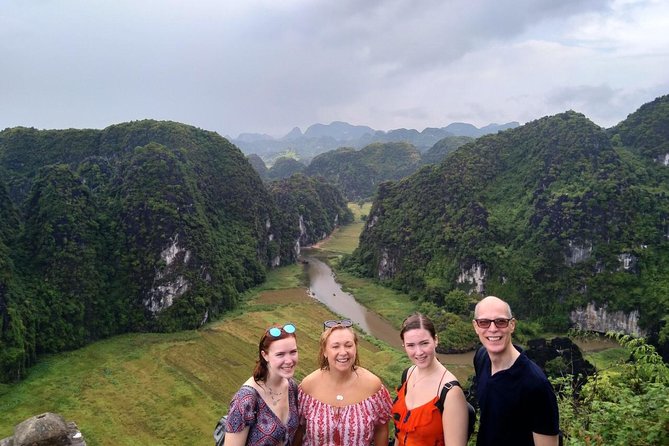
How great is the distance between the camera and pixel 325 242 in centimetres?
8412

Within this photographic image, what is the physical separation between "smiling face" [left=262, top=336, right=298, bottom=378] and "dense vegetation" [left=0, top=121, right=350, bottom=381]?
30441 mm

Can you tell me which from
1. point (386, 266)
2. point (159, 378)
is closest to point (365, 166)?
point (386, 266)

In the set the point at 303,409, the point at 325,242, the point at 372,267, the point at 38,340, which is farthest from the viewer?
the point at 325,242

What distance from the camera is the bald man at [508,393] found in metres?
3.62

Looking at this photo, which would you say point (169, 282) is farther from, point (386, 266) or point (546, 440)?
point (546, 440)

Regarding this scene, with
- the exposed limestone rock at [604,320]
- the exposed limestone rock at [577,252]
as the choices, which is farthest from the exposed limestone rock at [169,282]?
the exposed limestone rock at [577,252]

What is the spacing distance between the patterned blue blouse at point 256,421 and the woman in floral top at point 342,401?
249 millimetres

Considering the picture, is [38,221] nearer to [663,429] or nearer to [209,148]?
[209,148]

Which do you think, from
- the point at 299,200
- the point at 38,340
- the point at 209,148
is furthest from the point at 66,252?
the point at 299,200

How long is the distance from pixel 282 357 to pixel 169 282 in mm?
39815

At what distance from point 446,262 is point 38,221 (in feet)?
128

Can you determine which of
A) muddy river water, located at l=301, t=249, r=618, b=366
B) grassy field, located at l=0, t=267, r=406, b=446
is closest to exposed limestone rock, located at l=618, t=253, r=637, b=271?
muddy river water, located at l=301, t=249, r=618, b=366

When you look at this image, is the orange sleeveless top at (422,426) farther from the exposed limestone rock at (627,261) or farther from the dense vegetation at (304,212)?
the dense vegetation at (304,212)

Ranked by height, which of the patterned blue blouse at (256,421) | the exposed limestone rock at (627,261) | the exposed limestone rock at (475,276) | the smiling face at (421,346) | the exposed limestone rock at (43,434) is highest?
the smiling face at (421,346)
